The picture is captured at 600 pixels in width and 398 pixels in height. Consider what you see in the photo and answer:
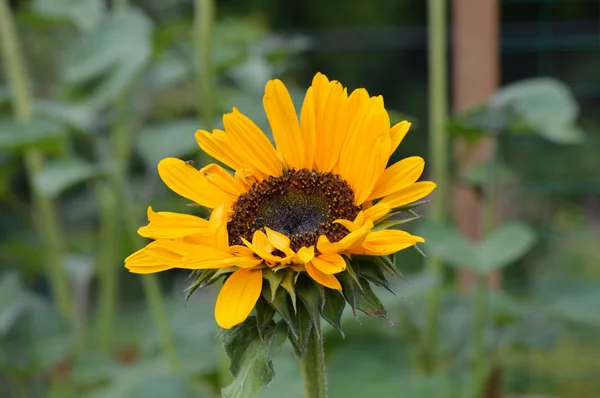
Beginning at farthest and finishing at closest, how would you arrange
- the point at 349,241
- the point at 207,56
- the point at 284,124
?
the point at 207,56
the point at 284,124
the point at 349,241

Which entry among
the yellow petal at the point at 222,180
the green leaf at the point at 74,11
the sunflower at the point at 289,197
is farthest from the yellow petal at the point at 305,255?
the green leaf at the point at 74,11

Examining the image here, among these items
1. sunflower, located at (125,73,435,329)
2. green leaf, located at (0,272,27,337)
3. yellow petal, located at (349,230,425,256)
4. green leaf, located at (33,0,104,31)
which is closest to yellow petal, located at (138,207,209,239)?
sunflower, located at (125,73,435,329)

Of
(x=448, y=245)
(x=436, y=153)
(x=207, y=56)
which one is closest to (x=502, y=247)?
(x=448, y=245)

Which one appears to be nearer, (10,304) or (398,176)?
(398,176)

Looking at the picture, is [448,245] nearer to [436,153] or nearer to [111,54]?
[436,153]

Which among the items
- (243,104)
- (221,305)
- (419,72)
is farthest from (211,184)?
(419,72)
